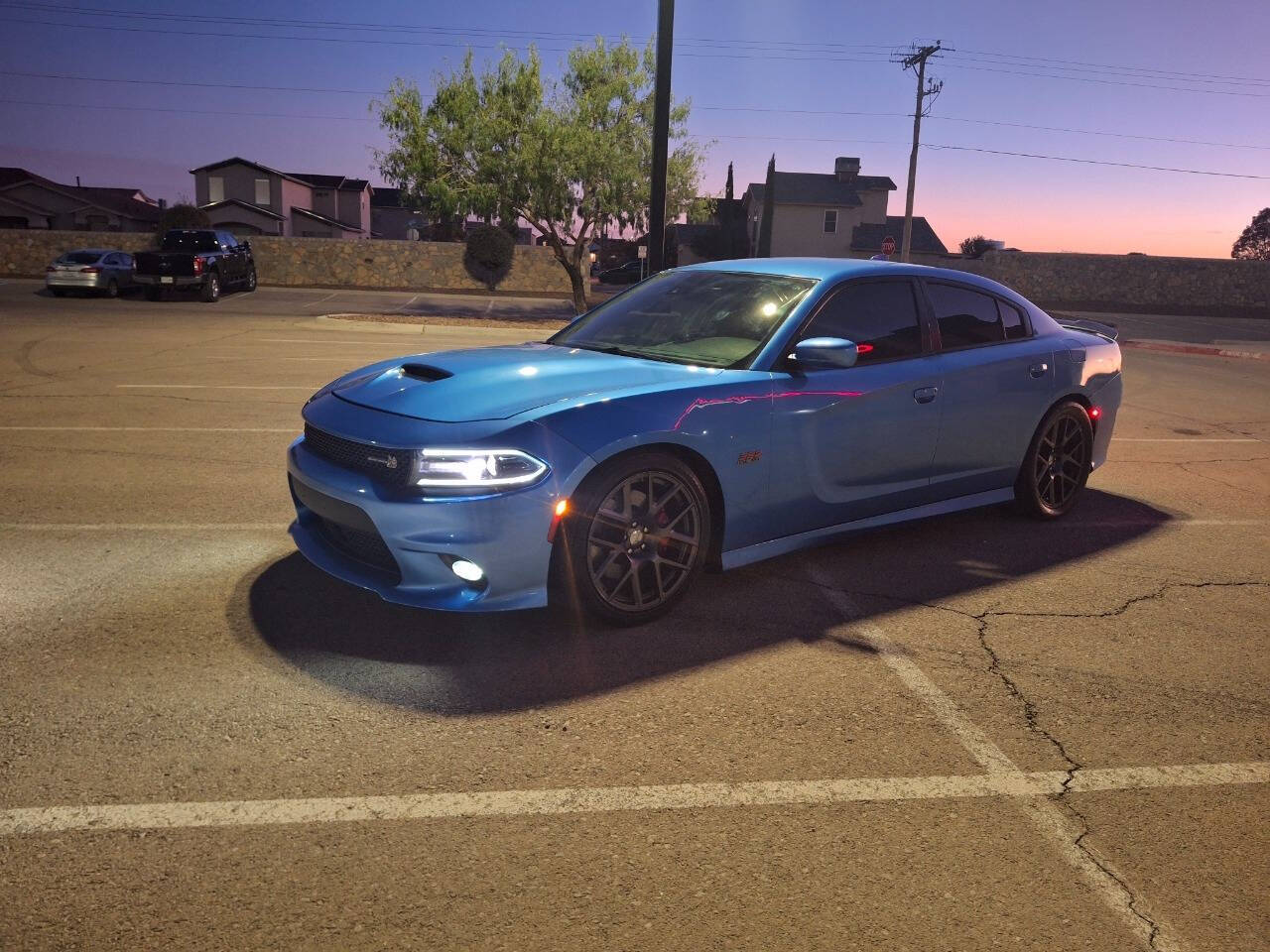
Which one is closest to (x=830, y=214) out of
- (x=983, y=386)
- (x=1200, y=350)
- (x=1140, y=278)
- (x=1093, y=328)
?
(x=1140, y=278)

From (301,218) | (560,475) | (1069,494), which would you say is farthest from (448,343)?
(301,218)

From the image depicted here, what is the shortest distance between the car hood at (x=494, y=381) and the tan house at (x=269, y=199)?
66.4m

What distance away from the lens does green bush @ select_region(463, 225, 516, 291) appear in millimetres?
48000

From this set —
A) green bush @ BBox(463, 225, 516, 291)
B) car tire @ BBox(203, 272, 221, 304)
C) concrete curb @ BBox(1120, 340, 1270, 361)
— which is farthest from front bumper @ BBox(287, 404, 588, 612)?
green bush @ BBox(463, 225, 516, 291)

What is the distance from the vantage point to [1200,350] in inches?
948

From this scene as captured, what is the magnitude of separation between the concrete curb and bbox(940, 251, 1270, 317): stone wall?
28681 mm

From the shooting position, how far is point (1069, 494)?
21.8 feet

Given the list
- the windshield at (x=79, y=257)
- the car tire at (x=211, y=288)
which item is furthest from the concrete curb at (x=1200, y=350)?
the windshield at (x=79, y=257)

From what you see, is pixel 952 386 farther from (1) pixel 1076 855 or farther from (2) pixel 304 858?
(2) pixel 304 858

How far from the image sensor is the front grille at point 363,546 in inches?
163

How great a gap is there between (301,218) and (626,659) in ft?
249

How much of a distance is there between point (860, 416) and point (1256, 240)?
15927 centimetres

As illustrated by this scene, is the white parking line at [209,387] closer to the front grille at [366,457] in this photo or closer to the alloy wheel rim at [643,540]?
the front grille at [366,457]

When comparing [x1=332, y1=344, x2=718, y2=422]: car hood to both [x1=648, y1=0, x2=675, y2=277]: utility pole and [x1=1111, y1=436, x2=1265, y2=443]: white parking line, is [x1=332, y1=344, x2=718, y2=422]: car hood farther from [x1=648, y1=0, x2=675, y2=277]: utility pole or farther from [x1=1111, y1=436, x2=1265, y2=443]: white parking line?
[x1=648, y1=0, x2=675, y2=277]: utility pole
